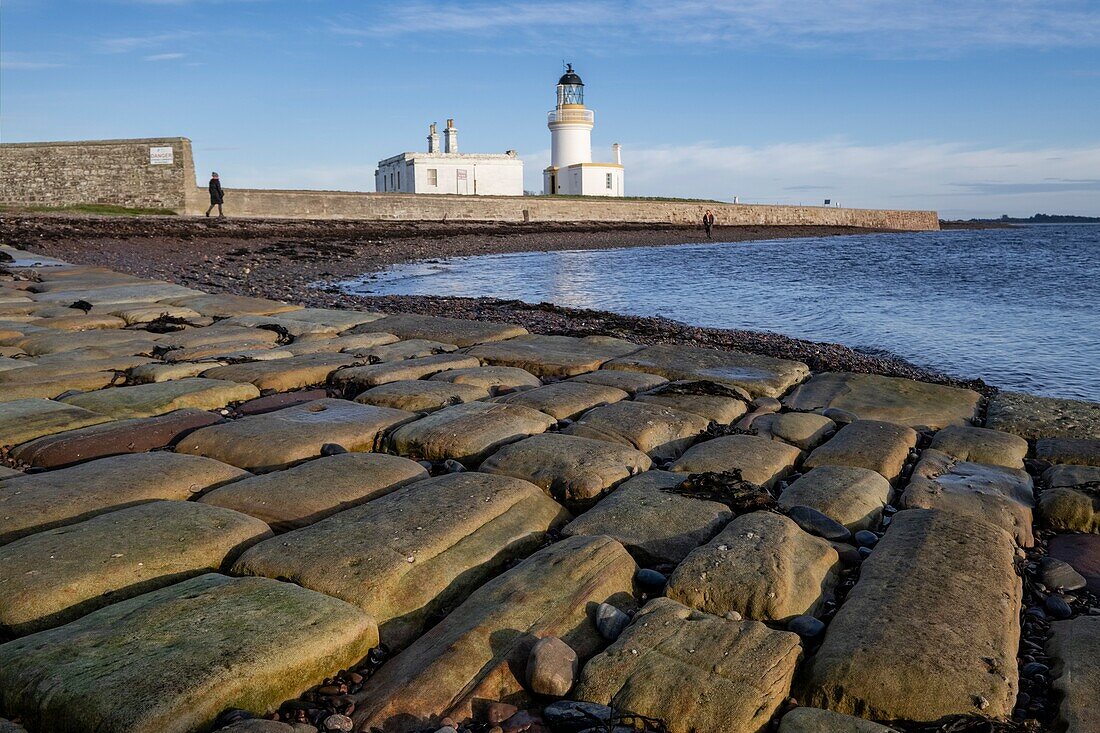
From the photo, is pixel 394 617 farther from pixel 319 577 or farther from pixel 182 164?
pixel 182 164

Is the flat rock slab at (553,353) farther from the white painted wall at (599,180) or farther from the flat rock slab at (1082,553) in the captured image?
the white painted wall at (599,180)

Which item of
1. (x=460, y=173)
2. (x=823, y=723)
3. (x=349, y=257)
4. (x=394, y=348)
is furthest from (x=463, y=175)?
(x=823, y=723)

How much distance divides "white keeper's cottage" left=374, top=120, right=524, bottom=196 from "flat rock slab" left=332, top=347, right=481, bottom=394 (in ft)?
136

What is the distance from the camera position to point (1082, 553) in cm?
301

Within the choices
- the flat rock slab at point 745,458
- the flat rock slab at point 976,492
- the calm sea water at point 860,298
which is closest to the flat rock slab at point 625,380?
the flat rock slab at point 745,458

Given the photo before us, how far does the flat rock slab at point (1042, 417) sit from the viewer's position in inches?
171

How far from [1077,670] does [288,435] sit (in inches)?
117

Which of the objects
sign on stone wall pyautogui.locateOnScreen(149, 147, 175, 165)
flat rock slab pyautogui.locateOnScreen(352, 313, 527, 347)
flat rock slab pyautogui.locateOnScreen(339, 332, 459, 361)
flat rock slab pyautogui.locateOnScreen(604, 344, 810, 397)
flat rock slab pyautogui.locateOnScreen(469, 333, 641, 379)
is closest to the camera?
flat rock slab pyautogui.locateOnScreen(604, 344, 810, 397)

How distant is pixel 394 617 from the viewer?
2324 mm

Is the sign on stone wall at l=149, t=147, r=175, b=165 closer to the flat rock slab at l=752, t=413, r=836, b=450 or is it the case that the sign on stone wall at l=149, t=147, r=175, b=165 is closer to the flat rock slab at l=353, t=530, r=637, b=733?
the flat rock slab at l=752, t=413, r=836, b=450

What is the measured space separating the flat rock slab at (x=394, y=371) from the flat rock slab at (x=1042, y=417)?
321 centimetres

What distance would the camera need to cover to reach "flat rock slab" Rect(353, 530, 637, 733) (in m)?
1.94

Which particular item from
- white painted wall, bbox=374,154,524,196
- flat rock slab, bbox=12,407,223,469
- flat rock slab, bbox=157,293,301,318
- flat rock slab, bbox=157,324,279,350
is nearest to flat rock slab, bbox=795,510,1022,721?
flat rock slab, bbox=12,407,223,469

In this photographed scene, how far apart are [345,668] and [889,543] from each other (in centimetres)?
179
